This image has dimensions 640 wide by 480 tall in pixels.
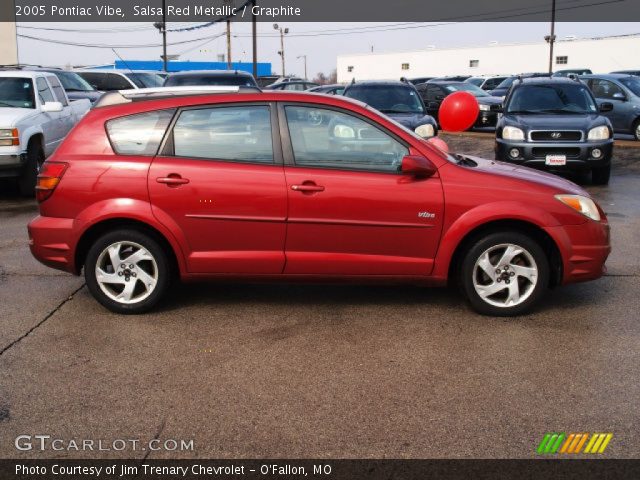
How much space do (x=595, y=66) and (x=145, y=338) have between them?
62.2 meters

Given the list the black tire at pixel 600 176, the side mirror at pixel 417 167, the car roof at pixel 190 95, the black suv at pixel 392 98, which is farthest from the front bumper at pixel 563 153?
the side mirror at pixel 417 167

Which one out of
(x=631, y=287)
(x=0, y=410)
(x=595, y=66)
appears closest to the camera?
(x=0, y=410)

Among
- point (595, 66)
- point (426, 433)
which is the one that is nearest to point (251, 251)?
point (426, 433)

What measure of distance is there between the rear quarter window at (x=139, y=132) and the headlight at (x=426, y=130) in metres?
6.39

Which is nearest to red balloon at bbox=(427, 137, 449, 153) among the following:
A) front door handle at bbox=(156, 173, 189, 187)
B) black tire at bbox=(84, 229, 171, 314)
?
front door handle at bbox=(156, 173, 189, 187)

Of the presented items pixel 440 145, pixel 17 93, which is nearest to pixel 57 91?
pixel 17 93

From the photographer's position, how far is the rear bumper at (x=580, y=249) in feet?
17.4

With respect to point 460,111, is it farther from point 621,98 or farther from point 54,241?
point 54,241

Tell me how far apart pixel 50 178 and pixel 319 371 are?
8.52 feet

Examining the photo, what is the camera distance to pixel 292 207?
17.2 ft

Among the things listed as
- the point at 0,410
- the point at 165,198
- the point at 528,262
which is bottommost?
the point at 0,410

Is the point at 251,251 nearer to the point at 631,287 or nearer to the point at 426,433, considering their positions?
the point at 426,433

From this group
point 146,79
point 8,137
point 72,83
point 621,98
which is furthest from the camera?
point 146,79
